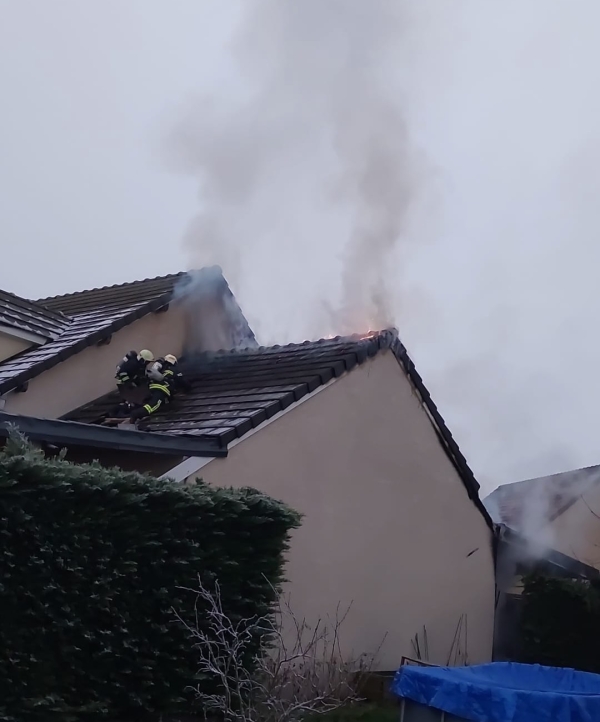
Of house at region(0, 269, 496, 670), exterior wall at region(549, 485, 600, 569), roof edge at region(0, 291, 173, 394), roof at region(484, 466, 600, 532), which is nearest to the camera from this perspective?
house at region(0, 269, 496, 670)

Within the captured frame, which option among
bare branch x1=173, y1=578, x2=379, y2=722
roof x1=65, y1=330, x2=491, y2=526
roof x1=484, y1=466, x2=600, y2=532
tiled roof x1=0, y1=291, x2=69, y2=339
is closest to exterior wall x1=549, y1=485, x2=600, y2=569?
roof x1=484, y1=466, x2=600, y2=532

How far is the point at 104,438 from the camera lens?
7840mm

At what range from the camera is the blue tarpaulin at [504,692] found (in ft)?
21.1

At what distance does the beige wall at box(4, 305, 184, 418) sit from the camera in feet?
32.6

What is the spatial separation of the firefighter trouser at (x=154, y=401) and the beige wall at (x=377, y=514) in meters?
1.68

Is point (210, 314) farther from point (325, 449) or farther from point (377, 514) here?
point (377, 514)

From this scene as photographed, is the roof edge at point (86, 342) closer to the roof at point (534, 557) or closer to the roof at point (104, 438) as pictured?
the roof at point (104, 438)

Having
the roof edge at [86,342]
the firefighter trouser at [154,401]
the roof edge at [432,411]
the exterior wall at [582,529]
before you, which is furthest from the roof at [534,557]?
the roof edge at [86,342]

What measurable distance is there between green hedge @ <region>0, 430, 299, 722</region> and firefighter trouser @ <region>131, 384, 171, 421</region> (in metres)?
3.13

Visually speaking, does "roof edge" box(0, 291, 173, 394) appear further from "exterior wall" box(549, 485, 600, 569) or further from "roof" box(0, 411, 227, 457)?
"exterior wall" box(549, 485, 600, 569)

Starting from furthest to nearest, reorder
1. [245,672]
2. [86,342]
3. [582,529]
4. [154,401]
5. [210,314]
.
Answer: [582,529]
[210,314]
[86,342]
[154,401]
[245,672]

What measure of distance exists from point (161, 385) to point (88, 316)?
234 cm

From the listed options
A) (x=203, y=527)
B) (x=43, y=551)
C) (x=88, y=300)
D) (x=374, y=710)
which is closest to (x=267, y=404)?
(x=203, y=527)

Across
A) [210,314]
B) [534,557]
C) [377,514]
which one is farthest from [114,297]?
[534,557]
